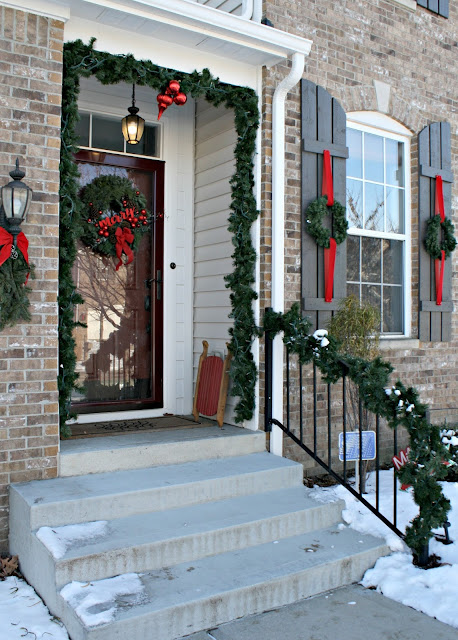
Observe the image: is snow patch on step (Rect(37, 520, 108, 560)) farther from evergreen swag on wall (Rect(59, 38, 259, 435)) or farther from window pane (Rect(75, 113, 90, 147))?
window pane (Rect(75, 113, 90, 147))

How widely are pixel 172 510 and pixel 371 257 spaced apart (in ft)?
10.4

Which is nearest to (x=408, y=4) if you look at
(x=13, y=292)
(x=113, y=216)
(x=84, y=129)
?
(x=84, y=129)

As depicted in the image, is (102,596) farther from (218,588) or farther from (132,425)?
(132,425)

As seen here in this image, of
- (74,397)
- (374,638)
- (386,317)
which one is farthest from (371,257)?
(374,638)

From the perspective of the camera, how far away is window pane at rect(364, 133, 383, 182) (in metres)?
5.74

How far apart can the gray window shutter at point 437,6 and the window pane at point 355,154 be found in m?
1.62

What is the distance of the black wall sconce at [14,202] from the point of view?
137 inches

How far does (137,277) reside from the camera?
5207mm

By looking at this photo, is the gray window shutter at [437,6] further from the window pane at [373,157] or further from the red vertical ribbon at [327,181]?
the red vertical ribbon at [327,181]

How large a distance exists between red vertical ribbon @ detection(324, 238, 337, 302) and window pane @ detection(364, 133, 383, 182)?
103 cm

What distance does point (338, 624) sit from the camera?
9.95 ft

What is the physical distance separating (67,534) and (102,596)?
1.63 ft

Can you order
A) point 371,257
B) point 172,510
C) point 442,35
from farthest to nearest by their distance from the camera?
point 442,35 → point 371,257 → point 172,510

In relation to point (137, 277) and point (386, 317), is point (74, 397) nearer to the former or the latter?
point (137, 277)
